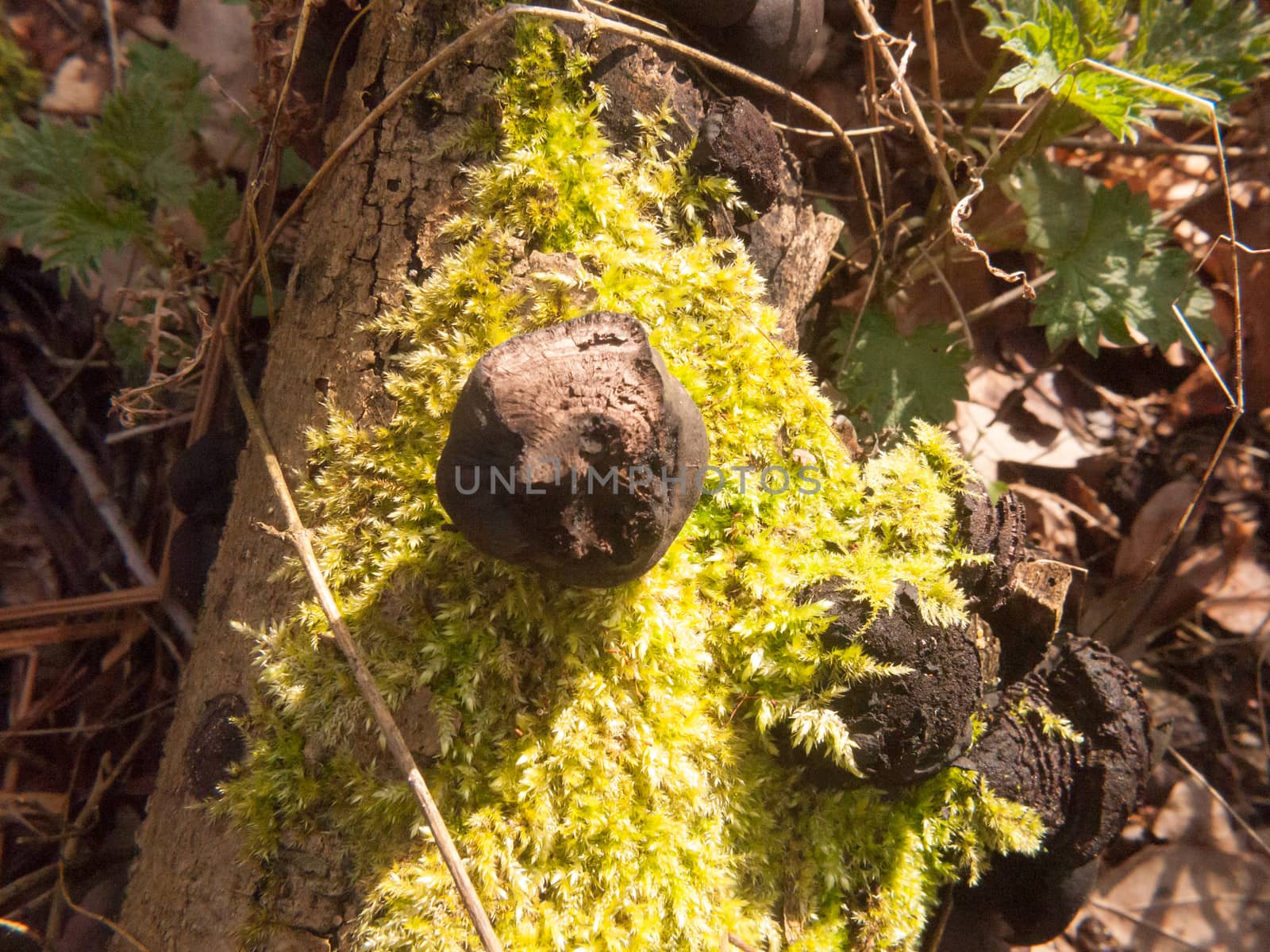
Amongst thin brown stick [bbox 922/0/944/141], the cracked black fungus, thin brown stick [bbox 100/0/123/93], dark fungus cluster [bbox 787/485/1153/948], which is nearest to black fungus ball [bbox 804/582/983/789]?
dark fungus cluster [bbox 787/485/1153/948]

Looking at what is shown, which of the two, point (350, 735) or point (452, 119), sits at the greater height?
point (452, 119)

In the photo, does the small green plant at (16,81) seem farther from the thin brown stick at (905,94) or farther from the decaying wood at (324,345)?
the thin brown stick at (905,94)

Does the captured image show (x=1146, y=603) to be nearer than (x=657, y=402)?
No

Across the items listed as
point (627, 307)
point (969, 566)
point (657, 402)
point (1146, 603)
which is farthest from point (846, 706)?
point (1146, 603)

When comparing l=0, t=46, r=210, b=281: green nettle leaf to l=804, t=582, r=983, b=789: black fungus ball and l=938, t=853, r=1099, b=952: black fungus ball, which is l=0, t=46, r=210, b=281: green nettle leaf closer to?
l=804, t=582, r=983, b=789: black fungus ball

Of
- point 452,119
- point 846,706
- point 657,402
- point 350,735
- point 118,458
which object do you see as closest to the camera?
point 657,402

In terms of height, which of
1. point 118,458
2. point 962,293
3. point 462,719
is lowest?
point 118,458

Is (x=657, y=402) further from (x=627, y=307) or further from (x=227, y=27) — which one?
(x=227, y=27)
